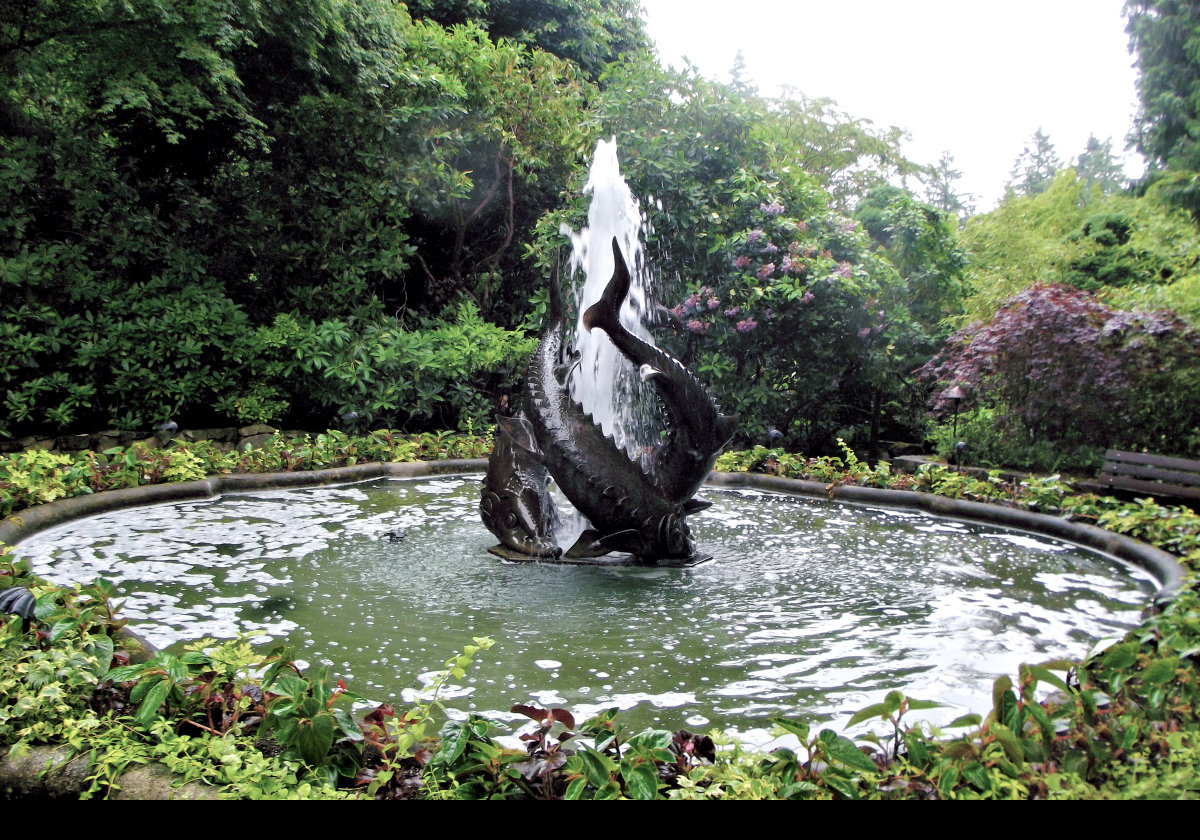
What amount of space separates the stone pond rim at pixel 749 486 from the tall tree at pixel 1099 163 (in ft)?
121

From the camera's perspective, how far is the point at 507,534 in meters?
5.98

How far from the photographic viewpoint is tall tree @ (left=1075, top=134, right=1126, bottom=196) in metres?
38.9

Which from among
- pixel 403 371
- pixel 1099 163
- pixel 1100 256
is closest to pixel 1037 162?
pixel 1099 163

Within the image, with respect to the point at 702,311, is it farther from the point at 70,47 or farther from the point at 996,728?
the point at 996,728

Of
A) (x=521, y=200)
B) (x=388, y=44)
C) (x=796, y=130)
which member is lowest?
(x=521, y=200)

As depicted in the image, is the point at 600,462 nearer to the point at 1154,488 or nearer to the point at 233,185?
the point at 1154,488

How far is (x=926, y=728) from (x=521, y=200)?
14024mm

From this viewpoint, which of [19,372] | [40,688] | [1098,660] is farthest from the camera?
[19,372]

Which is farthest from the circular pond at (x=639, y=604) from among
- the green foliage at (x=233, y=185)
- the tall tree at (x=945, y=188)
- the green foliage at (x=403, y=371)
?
the tall tree at (x=945, y=188)

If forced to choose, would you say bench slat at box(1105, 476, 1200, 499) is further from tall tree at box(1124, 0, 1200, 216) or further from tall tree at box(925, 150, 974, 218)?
tall tree at box(925, 150, 974, 218)

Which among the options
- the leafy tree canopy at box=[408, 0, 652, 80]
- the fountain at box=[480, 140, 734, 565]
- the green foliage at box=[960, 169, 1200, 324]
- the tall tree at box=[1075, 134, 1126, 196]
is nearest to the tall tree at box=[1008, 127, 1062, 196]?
the tall tree at box=[1075, 134, 1126, 196]

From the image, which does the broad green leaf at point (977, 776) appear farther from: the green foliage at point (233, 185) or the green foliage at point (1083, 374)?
the green foliage at point (233, 185)

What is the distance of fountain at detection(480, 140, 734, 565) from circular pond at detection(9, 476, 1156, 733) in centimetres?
26
